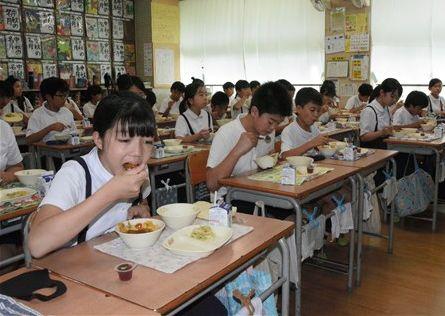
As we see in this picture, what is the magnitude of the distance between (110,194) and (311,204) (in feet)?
5.91

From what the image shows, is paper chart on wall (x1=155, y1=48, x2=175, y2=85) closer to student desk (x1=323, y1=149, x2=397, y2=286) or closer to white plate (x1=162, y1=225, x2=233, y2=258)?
student desk (x1=323, y1=149, x2=397, y2=286)

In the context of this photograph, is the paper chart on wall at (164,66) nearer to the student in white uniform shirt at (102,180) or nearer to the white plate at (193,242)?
the student in white uniform shirt at (102,180)

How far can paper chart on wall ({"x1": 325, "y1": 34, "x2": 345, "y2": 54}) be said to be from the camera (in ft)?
24.9

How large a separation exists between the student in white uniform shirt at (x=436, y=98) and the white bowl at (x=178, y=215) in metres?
5.67

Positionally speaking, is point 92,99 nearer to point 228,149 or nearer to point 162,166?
point 162,166

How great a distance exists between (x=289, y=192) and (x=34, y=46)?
22.0 ft

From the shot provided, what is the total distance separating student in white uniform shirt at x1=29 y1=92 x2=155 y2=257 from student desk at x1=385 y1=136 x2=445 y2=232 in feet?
10.0

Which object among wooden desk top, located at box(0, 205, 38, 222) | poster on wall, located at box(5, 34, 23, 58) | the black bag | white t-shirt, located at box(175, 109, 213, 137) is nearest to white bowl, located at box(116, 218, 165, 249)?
the black bag

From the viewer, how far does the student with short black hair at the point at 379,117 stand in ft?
14.4

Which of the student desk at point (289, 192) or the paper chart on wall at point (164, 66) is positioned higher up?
the paper chart on wall at point (164, 66)

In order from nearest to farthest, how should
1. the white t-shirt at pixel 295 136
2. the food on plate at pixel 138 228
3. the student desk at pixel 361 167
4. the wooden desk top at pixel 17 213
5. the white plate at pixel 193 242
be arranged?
1. the white plate at pixel 193 242
2. the food on plate at pixel 138 228
3. the wooden desk top at pixel 17 213
4. the student desk at pixel 361 167
5. the white t-shirt at pixel 295 136

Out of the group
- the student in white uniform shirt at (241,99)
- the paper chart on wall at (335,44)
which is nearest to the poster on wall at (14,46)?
the student in white uniform shirt at (241,99)

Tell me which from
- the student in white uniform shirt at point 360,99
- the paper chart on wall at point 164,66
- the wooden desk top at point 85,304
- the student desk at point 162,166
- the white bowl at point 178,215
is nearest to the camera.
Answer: the wooden desk top at point 85,304

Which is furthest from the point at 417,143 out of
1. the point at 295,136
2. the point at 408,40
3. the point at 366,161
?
the point at 408,40
